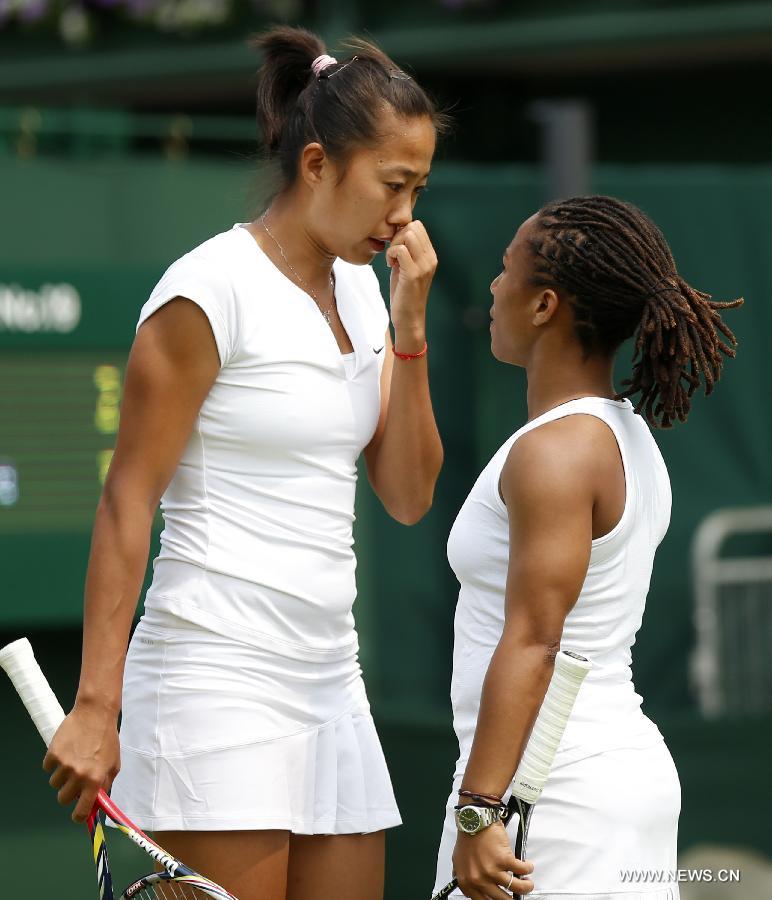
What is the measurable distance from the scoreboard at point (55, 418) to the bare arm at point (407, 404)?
180 centimetres

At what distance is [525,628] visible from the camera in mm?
2238

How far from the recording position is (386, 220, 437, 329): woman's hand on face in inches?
105

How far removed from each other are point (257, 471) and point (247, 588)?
181 millimetres

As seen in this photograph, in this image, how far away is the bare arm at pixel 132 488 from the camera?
93.8 inches

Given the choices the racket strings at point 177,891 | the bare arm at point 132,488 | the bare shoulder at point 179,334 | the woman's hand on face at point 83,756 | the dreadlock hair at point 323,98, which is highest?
the dreadlock hair at point 323,98

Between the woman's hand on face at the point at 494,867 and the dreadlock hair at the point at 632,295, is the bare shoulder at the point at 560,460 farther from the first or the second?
the woman's hand on face at the point at 494,867

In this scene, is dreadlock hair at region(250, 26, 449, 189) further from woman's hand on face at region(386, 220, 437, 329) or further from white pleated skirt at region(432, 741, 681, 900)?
white pleated skirt at region(432, 741, 681, 900)

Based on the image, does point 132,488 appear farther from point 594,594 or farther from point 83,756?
point 594,594

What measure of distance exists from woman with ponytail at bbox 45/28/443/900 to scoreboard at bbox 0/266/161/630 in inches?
73.0

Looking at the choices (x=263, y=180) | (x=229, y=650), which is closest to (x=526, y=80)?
(x=263, y=180)

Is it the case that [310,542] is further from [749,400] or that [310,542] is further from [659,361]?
[749,400]

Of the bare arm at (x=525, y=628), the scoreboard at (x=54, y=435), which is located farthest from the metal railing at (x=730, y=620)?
the bare arm at (x=525, y=628)

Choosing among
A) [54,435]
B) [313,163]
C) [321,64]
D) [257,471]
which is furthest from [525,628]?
[54,435]

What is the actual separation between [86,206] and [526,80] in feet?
10.7
